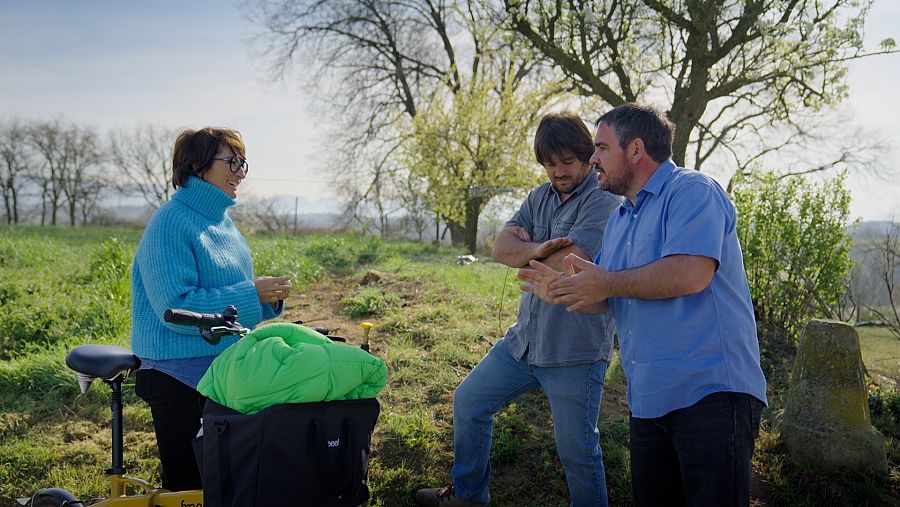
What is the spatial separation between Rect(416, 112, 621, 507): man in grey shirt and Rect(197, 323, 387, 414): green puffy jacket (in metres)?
1.04

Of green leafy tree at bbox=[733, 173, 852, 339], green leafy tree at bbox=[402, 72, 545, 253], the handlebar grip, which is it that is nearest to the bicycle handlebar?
the handlebar grip

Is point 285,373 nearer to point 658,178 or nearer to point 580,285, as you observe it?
point 580,285

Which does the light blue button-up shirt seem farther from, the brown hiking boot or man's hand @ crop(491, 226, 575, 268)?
the brown hiking boot

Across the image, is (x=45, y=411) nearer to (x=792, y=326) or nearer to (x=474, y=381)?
(x=474, y=381)

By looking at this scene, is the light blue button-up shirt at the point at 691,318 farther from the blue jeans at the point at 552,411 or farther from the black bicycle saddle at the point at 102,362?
the black bicycle saddle at the point at 102,362

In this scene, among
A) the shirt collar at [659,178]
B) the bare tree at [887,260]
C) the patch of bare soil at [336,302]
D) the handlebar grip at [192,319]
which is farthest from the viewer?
the patch of bare soil at [336,302]

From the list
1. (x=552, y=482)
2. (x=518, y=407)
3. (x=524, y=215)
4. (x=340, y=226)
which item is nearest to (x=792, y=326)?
(x=518, y=407)

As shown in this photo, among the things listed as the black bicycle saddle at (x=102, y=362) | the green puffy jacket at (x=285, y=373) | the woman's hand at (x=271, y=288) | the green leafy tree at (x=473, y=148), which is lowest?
the black bicycle saddle at (x=102, y=362)

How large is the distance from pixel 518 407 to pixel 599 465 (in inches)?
79.2

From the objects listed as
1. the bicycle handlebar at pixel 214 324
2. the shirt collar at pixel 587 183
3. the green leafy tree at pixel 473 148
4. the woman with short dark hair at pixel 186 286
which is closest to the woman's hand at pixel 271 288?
the woman with short dark hair at pixel 186 286

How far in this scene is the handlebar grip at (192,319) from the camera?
95.7 inches

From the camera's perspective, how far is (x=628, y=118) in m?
2.59

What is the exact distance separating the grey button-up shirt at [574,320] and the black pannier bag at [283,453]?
1120 millimetres

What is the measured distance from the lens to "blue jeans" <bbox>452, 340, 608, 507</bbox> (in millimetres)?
3090
